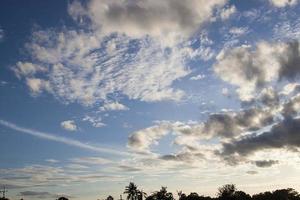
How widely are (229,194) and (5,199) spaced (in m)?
91.9

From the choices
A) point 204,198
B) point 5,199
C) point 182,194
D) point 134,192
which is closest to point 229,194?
point 204,198

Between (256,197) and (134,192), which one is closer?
(256,197)

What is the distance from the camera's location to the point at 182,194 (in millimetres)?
173375

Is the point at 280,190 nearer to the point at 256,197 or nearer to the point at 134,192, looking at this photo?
the point at 256,197

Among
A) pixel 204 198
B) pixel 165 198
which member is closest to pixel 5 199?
pixel 165 198

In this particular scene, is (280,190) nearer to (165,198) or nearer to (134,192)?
(165,198)

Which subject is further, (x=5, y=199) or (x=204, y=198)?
(x=5, y=199)

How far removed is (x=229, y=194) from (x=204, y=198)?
9.83 metres

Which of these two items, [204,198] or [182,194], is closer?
[204,198]

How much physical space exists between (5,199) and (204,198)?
3236 inches

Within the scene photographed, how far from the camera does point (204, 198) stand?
163 meters

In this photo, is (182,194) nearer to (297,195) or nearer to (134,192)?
(134,192)

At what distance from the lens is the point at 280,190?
569 feet

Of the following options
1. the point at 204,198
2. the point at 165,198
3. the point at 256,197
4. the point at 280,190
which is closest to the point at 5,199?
the point at 165,198
